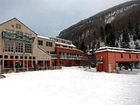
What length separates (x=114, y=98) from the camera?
15836 millimetres

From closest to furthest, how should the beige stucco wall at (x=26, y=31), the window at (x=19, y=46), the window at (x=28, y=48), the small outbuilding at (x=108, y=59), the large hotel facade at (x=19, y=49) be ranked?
the large hotel facade at (x=19, y=49)
the beige stucco wall at (x=26, y=31)
the window at (x=19, y=46)
the window at (x=28, y=48)
the small outbuilding at (x=108, y=59)

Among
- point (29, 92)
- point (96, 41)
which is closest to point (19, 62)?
point (29, 92)

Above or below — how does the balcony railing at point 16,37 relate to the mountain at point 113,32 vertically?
below

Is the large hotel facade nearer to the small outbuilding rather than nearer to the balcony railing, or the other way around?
the balcony railing

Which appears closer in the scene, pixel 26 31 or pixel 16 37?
pixel 16 37

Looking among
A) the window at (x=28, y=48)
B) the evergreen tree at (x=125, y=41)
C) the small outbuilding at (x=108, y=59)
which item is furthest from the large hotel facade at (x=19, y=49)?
the evergreen tree at (x=125, y=41)

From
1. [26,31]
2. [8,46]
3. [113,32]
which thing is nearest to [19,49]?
[8,46]

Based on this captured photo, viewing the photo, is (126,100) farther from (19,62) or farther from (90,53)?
(90,53)

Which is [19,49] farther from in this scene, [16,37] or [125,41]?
[125,41]

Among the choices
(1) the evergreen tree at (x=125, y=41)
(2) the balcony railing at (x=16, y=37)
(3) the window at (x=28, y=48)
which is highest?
(1) the evergreen tree at (x=125, y=41)

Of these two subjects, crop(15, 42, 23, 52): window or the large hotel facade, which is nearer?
the large hotel facade

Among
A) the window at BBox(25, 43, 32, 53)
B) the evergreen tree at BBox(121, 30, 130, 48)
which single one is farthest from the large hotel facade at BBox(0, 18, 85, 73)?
the evergreen tree at BBox(121, 30, 130, 48)

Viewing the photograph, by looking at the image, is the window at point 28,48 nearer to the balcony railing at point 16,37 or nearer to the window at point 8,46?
the balcony railing at point 16,37

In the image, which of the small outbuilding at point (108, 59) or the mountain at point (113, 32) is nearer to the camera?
the small outbuilding at point (108, 59)
